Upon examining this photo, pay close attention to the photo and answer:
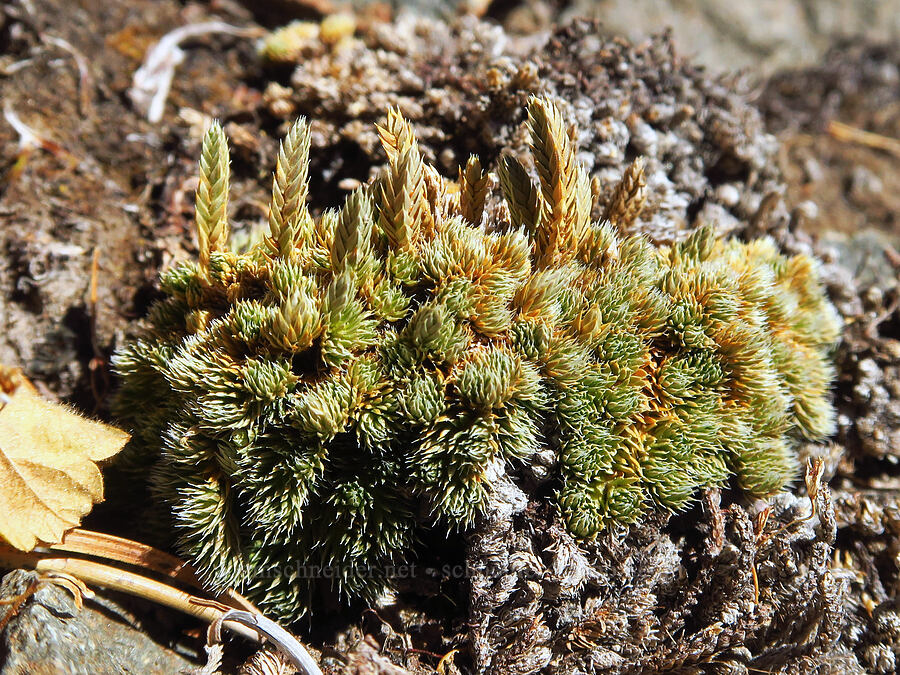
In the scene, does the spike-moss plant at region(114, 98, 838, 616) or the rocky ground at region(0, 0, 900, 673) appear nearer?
the spike-moss plant at region(114, 98, 838, 616)

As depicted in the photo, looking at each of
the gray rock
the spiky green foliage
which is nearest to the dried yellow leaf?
the gray rock

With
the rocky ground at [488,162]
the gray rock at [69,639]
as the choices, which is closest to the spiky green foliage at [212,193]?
the rocky ground at [488,162]

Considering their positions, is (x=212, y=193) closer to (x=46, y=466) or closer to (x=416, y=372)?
(x=416, y=372)

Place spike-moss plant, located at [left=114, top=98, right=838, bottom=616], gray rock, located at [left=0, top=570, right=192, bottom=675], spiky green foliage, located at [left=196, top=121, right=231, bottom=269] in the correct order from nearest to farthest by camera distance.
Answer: gray rock, located at [left=0, top=570, right=192, bottom=675] → spike-moss plant, located at [left=114, top=98, right=838, bottom=616] → spiky green foliage, located at [left=196, top=121, right=231, bottom=269]

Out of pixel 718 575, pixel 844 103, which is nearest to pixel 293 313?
pixel 718 575

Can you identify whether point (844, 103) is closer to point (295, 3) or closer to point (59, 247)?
point (295, 3)

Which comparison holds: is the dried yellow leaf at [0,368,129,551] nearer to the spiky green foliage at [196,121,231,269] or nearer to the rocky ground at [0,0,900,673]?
the rocky ground at [0,0,900,673]

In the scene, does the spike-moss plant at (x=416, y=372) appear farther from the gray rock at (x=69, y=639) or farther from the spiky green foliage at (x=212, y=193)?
the gray rock at (x=69, y=639)
